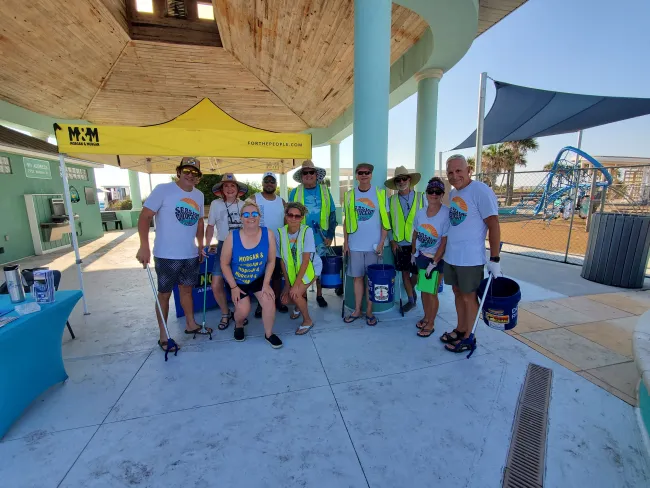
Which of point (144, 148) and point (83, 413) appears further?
point (144, 148)

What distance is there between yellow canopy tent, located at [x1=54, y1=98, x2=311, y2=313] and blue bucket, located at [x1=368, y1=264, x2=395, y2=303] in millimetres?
1977

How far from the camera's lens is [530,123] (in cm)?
1203

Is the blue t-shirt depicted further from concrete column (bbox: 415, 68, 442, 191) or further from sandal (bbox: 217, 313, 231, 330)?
concrete column (bbox: 415, 68, 442, 191)

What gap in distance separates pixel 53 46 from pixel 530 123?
1494 centimetres

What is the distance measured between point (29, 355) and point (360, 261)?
9.91ft

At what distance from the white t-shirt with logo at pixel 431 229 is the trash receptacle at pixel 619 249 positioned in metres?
3.81

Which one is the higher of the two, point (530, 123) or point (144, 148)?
point (530, 123)

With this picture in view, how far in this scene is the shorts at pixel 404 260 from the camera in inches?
148

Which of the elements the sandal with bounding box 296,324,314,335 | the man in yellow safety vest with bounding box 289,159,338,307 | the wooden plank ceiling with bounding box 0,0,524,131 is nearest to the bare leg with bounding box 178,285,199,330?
the sandal with bounding box 296,324,314,335

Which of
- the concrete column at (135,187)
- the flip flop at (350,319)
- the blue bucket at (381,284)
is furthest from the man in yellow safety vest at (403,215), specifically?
the concrete column at (135,187)

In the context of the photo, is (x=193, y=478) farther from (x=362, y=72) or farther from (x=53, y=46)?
(x=53, y=46)

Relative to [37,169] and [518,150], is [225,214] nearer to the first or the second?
[37,169]

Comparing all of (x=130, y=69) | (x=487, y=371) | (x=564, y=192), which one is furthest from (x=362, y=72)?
(x=564, y=192)

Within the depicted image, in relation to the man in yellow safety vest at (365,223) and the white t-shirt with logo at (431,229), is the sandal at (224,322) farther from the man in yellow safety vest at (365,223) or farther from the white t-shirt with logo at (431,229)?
the white t-shirt with logo at (431,229)
